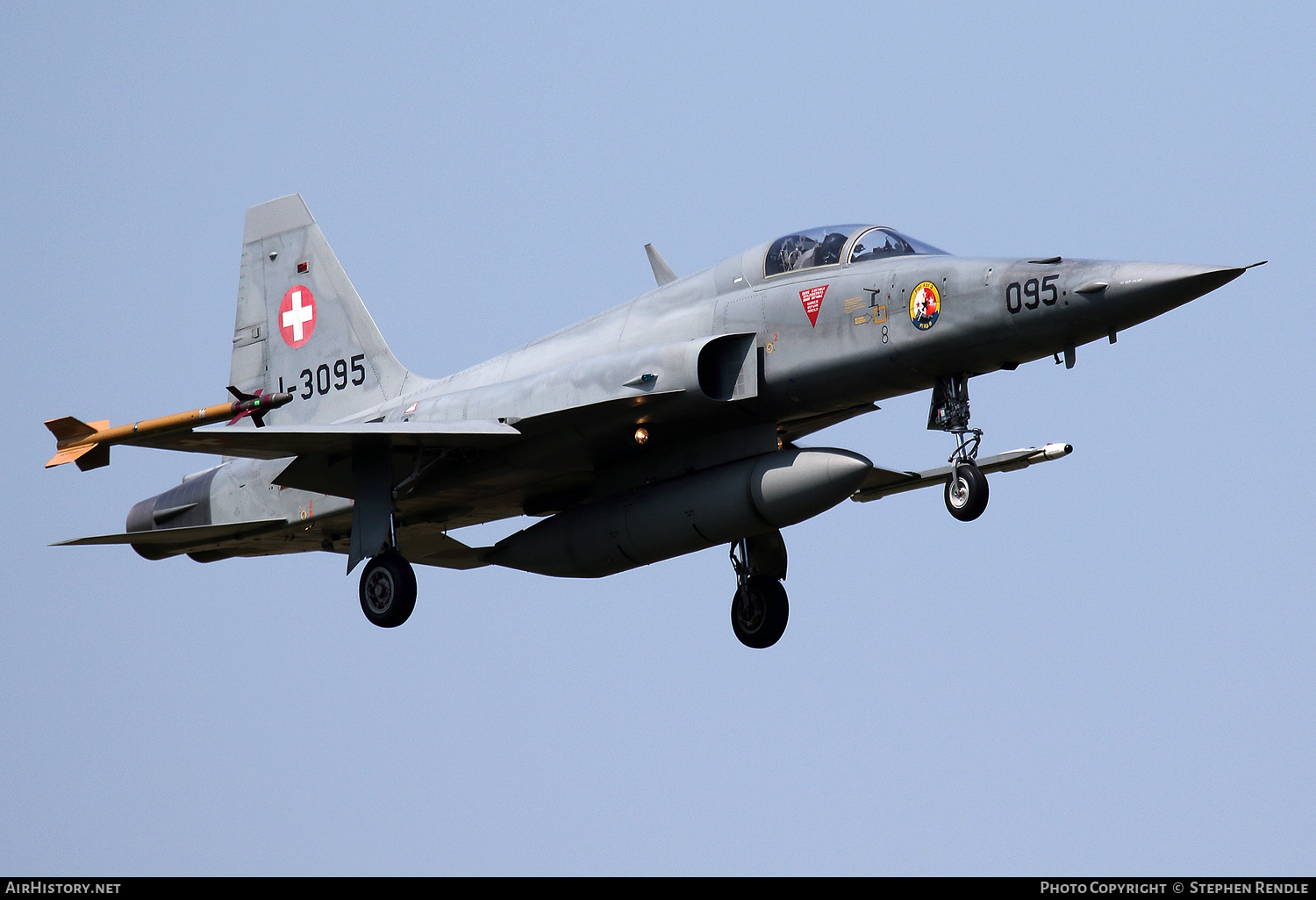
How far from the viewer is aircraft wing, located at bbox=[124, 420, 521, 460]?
18.4 meters

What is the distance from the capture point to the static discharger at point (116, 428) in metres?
17.8

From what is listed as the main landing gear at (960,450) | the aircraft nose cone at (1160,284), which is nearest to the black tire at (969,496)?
the main landing gear at (960,450)

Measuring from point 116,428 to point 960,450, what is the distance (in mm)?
8715

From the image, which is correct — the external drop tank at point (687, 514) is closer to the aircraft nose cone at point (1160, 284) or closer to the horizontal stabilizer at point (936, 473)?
the horizontal stabilizer at point (936, 473)

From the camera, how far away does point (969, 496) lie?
1684 centimetres

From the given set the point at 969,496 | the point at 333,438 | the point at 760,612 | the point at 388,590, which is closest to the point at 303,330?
the point at 333,438

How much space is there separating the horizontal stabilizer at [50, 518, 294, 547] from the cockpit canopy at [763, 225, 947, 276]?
7190 millimetres

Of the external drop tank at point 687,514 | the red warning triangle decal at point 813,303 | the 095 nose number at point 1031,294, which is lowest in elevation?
the external drop tank at point 687,514

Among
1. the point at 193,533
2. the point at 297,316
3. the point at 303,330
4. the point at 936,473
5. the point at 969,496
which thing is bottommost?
the point at 969,496

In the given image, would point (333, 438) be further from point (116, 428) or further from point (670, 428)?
point (670, 428)

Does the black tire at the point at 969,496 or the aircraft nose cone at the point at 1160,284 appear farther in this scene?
the black tire at the point at 969,496

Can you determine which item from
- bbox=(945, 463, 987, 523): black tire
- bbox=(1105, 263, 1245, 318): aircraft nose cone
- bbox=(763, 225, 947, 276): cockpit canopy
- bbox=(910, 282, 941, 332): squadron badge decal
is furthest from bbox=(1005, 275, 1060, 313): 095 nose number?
bbox=(945, 463, 987, 523): black tire

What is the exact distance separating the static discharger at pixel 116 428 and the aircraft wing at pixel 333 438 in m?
0.26

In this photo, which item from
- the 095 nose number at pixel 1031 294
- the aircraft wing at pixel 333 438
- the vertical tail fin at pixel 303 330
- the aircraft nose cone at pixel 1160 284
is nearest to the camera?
the aircraft nose cone at pixel 1160 284
